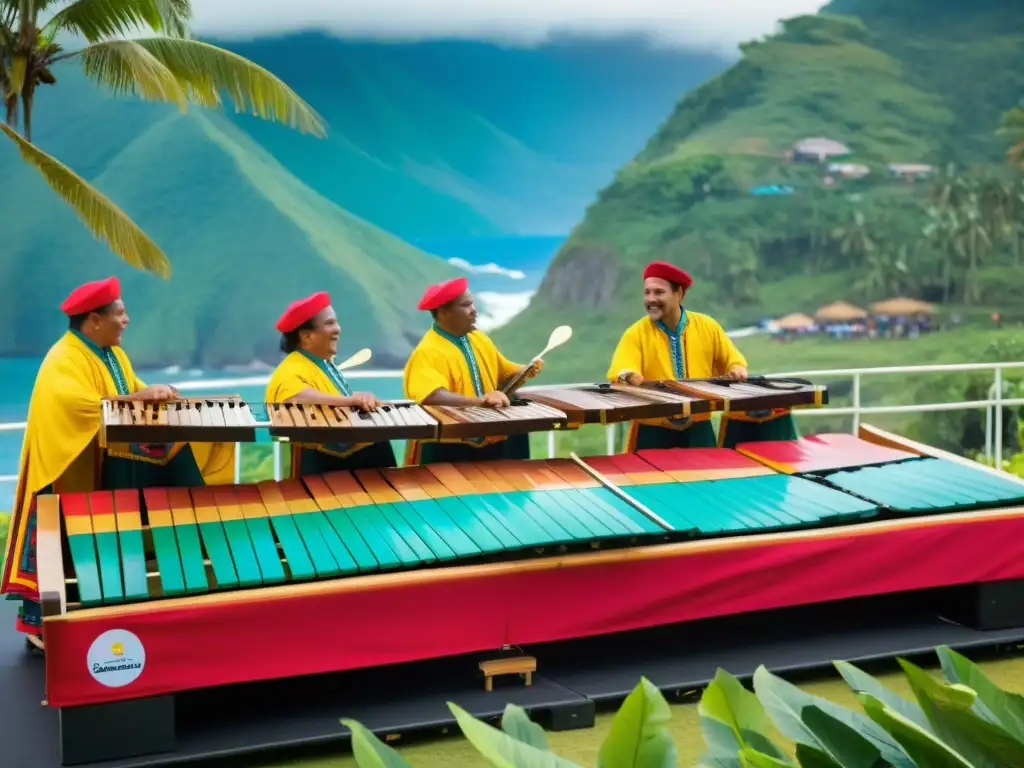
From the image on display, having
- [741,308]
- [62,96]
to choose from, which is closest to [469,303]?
[62,96]

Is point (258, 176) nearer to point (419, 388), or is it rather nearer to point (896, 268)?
point (896, 268)

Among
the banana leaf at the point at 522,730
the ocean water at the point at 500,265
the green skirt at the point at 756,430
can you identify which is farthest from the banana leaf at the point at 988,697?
the ocean water at the point at 500,265

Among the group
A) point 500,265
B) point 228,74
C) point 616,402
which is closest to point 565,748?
point 616,402

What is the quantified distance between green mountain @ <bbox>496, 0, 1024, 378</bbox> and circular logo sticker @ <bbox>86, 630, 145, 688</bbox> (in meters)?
17.9

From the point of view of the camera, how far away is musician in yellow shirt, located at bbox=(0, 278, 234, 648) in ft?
13.5

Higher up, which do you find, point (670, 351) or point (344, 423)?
point (670, 351)

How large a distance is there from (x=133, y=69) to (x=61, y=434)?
303 cm

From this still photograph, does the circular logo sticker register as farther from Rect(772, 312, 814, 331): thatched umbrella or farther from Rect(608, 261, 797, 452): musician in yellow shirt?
Rect(772, 312, 814, 331): thatched umbrella

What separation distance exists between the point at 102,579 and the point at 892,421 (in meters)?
21.2

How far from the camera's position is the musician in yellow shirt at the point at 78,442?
411cm

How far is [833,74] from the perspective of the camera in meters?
23.0

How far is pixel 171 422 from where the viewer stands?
3834mm

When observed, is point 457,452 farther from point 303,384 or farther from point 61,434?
point 61,434

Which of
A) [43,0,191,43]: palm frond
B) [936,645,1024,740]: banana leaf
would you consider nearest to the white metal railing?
[43,0,191,43]: palm frond
